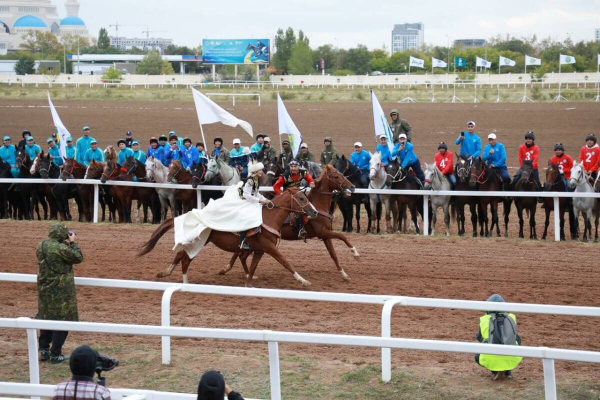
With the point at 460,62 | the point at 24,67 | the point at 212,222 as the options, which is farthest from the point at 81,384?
the point at 24,67

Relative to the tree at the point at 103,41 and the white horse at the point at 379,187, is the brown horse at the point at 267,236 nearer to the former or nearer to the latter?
the white horse at the point at 379,187

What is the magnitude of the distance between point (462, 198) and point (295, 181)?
527 centimetres

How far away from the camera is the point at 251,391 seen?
7.95m

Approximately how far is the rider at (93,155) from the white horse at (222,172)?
12.4 ft

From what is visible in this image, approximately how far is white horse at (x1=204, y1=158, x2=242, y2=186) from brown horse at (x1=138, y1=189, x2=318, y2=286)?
544 cm

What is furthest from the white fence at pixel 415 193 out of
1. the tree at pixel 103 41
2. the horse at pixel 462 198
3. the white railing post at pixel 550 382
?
the tree at pixel 103 41

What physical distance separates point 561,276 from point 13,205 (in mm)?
13253

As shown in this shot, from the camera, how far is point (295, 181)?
13.7 m

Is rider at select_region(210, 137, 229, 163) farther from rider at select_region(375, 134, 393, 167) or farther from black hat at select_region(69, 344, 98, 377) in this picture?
black hat at select_region(69, 344, 98, 377)

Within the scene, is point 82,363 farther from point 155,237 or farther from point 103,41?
point 103,41

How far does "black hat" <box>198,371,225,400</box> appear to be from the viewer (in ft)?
16.9

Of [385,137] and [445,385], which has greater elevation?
[385,137]

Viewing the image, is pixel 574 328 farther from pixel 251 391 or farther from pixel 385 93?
pixel 385 93

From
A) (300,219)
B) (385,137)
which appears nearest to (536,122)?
(385,137)
